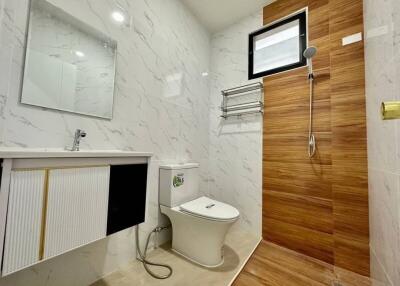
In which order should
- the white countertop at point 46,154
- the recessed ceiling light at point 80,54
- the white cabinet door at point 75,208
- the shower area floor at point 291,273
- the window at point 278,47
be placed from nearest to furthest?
the white countertop at point 46,154 < the white cabinet door at point 75,208 < the recessed ceiling light at point 80,54 < the shower area floor at point 291,273 < the window at point 278,47

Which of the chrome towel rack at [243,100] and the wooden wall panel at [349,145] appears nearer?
the wooden wall panel at [349,145]

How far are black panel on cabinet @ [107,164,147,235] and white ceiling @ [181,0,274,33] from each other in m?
1.92

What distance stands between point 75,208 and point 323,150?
1.84 m

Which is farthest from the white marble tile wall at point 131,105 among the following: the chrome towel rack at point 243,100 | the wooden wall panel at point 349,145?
the wooden wall panel at point 349,145

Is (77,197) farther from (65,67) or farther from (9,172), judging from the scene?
(65,67)

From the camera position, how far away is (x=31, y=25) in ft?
3.00

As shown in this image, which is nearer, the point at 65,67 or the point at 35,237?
the point at 35,237

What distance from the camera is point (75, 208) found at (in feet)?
2.60

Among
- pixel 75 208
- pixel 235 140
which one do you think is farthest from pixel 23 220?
pixel 235 140

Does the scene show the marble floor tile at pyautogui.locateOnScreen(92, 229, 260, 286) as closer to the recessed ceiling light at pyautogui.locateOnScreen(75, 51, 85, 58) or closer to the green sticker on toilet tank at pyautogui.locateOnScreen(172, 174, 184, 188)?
the green sticker on toilet tank at pyautogui.locateOnScreen(172, 174, 184, 188)

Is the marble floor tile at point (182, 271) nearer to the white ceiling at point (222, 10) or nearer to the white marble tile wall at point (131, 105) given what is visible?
the white marble tile wall at point (131, 105)

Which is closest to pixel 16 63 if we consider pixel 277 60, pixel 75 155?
pixel 75 155

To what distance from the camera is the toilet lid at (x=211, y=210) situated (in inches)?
50.1

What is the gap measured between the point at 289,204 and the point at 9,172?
1925 mm
